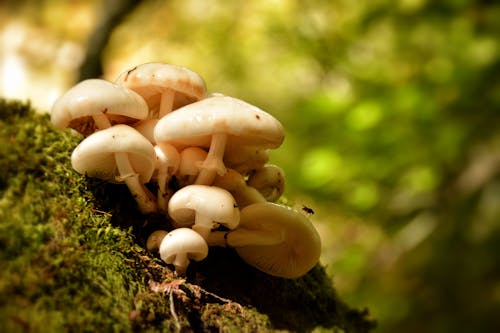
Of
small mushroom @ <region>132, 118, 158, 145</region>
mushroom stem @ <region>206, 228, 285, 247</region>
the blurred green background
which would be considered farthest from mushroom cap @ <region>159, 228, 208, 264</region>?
the blurred green background

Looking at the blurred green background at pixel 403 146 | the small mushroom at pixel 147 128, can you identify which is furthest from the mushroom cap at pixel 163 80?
the blurred green background at pixel 403 146

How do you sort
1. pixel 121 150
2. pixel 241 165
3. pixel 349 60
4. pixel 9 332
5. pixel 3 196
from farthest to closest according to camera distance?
pixel 349 60
pixel 241 165
pixel 121 150
pixel 3 196
pixel 9 332

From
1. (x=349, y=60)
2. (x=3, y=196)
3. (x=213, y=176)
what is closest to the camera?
(x=3, y=196)

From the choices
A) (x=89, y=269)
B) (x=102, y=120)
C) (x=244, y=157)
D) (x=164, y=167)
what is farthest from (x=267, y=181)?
(x=89, y=269)

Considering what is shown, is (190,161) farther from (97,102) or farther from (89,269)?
(89,269)

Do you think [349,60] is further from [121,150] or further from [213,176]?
[121,150]

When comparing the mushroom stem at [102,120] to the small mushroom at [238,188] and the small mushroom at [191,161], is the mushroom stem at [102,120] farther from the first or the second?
the small mushroom at [238,188]

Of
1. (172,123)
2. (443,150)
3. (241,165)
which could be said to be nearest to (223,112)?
(172,123)

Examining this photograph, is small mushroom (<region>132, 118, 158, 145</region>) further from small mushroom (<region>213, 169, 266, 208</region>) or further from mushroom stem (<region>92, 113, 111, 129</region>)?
small mushroom (<region>213, 169, 266, 208</region>)
